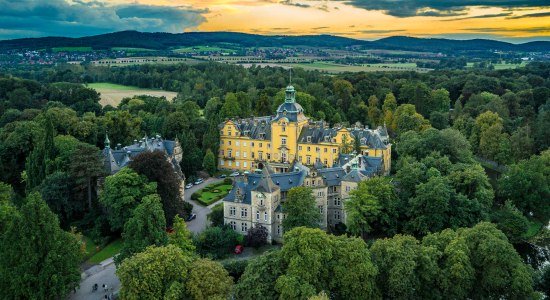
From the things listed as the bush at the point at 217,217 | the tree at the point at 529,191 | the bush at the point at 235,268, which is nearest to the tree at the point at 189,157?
the bush at the point at 217,217

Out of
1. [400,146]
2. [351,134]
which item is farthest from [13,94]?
[400,146]

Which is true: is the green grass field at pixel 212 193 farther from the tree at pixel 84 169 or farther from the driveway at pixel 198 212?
the tree at pixel 84 169

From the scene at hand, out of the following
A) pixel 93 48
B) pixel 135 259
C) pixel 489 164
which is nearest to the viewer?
pixel 135 259

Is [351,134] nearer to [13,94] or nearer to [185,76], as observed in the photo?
[13,94]

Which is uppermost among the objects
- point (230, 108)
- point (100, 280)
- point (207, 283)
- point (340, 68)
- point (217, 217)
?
point (340, 68)

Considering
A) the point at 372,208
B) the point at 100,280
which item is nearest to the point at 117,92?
the point at 100,280

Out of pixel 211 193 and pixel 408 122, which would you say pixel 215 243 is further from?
pixel 408 122
